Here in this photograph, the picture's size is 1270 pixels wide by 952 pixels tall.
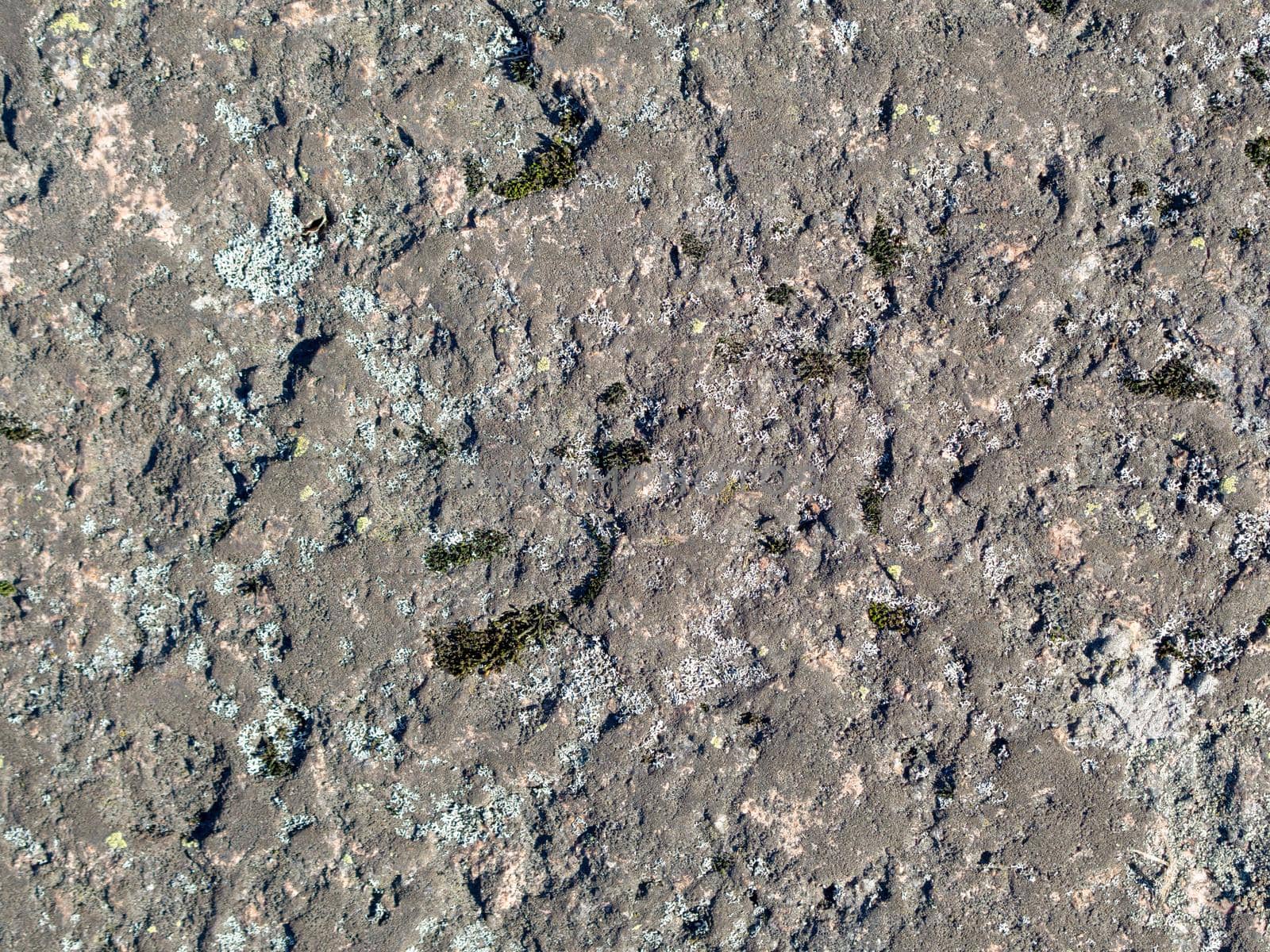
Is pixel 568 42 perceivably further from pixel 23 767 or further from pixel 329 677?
pixel 23 767

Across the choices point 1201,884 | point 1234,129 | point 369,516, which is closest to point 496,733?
point 369,516

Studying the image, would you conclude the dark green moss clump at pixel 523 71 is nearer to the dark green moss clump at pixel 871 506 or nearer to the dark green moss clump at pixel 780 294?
the dark green moss clump at pixel 780 294

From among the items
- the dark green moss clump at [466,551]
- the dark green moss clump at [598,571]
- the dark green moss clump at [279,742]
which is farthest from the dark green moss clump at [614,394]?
the dark green moss clump at [279,742]

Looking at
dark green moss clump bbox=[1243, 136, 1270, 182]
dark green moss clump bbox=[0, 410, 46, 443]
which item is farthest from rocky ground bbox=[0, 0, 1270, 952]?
dark green moss clump bbox=[0, 410, 46, 443]

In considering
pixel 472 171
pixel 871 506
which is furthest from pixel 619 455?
pixel 472 171

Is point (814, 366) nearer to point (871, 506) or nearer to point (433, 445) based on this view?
point (871, 506)

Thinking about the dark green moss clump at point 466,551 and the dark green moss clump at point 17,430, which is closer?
the dark green moss clump at point 17,430
